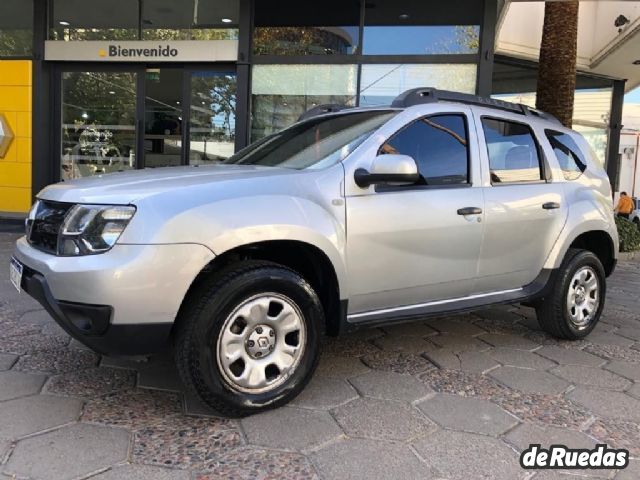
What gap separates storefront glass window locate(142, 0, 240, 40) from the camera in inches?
370

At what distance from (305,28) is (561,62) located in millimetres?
3935

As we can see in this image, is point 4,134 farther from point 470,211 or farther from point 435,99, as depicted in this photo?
point 470,211

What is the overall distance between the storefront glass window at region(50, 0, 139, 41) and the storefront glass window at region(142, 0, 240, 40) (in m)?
0.25

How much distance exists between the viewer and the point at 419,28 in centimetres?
889

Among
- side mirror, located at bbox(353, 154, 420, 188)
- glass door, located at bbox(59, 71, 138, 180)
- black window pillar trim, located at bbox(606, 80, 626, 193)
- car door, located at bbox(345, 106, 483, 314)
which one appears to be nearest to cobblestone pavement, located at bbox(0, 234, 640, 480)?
car door, located at bbox(345, 106, 483, 314)

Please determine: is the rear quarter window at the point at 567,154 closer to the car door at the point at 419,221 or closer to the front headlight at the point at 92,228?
the car door at the point at 419,221

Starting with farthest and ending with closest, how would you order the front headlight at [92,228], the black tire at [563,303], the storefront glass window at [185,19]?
the storefront glass window at [185,19] → the black tire at [563,303] → the front headlight at [92,228]

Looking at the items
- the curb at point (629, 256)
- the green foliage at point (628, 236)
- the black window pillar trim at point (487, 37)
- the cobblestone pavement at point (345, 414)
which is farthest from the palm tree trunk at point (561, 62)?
the cobblestone pavement at point (345, 414)

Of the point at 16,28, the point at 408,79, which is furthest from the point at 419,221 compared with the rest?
the point at 16,28

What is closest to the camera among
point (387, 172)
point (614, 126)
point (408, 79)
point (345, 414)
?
point (345, 414)

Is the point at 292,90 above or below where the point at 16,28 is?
below

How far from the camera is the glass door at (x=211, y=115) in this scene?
952 centimetres

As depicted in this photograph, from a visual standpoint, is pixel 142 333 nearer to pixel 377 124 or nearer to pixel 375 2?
pixel 377 124

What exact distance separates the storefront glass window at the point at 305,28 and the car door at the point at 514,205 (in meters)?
5.27
